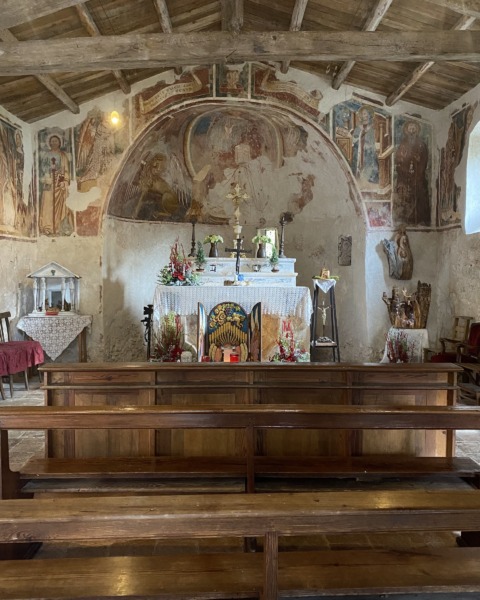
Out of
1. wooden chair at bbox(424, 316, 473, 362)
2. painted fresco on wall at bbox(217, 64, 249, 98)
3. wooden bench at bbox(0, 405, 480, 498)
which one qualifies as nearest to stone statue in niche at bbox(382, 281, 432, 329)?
wooden chair at bbox(424, 316, 473, 362)

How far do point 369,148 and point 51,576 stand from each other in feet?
32.1

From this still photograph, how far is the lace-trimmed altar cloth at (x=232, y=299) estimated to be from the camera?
9.39m

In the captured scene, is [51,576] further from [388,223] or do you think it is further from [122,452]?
[388,223]

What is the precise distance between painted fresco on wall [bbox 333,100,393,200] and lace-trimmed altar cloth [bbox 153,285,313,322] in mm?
2796

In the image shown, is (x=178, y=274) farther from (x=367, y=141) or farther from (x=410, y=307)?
(x=367, y=141)

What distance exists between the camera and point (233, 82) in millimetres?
10469

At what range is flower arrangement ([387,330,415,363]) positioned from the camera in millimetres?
9094

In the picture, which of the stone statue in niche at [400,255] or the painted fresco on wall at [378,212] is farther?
the painted fresco on wall at [378,212]

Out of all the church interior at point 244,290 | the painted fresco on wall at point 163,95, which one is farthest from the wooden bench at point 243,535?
the painted fresco on wall at point 163,95

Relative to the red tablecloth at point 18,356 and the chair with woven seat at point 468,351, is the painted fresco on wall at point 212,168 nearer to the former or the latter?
the red tablecloth at point 18,356

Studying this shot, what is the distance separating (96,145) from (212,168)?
9.25ft

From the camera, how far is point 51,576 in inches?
96.9

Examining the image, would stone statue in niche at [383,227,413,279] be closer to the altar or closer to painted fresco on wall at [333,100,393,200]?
painted fresco on wall at [333,100,393,200]

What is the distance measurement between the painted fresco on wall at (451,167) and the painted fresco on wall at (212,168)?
2.85 meters
